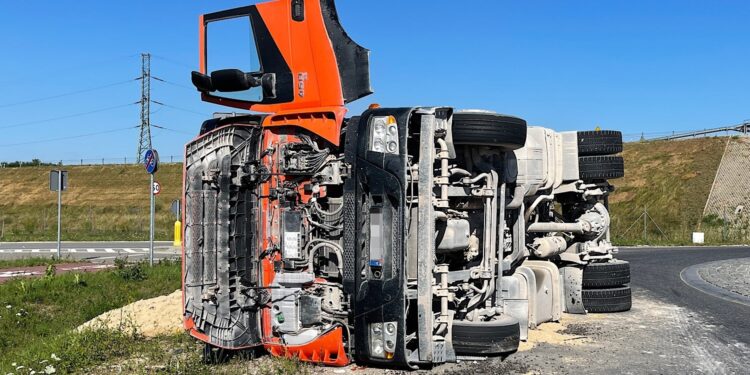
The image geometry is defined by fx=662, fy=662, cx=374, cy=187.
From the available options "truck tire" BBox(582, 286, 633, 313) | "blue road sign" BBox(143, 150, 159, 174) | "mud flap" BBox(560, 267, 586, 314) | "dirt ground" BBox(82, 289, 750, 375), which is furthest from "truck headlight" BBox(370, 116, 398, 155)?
"blue road sign" BBox(143, 150, 159, 174)

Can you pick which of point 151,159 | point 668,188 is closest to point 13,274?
point 151,159

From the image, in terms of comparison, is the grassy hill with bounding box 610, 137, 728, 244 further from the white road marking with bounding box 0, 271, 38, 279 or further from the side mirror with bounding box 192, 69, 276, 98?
the side mirror with bounding box 192, 69, 276, 98

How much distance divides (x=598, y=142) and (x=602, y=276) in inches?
80.7

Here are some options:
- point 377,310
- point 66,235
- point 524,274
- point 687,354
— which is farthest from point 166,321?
point 66,235

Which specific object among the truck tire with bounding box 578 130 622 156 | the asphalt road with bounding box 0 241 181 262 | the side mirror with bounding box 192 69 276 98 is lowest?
the asphalt road with bounding box 0 241 181 262

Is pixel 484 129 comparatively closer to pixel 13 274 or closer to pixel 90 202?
pixel 13 274

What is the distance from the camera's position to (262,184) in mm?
6820

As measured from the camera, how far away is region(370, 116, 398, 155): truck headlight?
6102 millimetres

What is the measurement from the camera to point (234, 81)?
23.9 ft

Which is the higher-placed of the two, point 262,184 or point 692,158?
point 692,158

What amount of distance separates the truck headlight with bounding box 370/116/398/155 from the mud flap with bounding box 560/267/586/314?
199 inches

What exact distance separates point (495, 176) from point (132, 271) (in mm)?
8741

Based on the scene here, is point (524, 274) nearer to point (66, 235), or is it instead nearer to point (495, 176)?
point (495, 176)

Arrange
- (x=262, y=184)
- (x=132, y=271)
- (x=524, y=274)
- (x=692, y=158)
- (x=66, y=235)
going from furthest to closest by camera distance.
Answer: (x=692, y=158) < (x=66, y=235) < (x=132, y=271) < (x=524, y=274) < (x=262, y=184)
